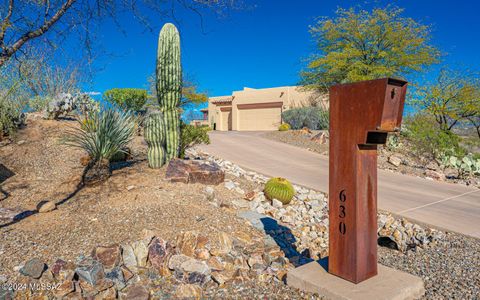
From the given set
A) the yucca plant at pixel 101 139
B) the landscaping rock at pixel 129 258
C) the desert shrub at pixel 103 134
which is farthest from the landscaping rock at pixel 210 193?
the landscaping rock at pixel 129 258

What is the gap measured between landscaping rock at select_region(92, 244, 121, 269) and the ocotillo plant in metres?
4.03

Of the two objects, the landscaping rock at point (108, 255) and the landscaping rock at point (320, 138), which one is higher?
the landscaping rock at point (320, 138)

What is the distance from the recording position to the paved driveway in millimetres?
6461

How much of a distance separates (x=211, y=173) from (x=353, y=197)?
425cm

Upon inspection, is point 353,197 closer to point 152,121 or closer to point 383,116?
point 383,116

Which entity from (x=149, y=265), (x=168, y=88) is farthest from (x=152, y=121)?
(x=149, y=265)

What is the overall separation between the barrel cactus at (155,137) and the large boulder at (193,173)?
645mm

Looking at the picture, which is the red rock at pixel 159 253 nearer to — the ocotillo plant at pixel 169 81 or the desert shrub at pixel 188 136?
the ocotillo plant at pixel 169 81

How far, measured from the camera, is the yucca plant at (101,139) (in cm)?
686

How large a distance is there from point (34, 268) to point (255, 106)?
3011 centimetres

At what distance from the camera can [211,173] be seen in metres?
7.18

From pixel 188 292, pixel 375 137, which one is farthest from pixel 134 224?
pixel 375 137

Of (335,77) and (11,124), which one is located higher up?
A: (335,77)

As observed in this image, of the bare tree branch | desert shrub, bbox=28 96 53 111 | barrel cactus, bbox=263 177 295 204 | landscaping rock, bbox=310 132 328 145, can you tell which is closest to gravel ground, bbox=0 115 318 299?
barrel cactus, bbox=263 177 295 204
